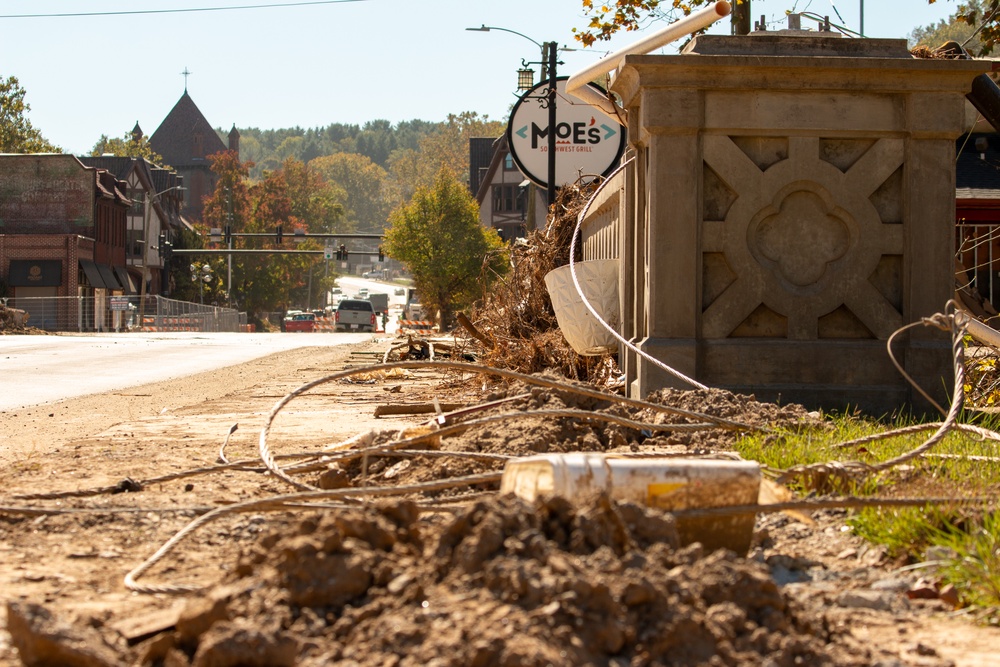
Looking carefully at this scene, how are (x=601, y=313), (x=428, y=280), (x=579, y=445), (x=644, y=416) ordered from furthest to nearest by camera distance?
1. (x=428, y=280)
2. (x=601, y=313)
3. (x=644, y=416)
4. (x=579, y=445)

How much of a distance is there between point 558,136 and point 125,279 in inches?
2526

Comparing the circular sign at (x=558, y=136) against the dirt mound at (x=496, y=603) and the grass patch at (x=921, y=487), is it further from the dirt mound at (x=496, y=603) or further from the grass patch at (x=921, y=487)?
the dirt mound at (x=496, y=603)

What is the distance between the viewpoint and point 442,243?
67.9 m

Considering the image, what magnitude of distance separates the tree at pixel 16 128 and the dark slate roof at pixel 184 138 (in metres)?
60.5

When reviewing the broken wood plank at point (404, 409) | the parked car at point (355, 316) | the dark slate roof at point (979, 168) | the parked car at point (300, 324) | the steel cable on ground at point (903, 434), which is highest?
the dark slate roof at point (979, 168)

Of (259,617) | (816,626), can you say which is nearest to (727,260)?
(816,626)

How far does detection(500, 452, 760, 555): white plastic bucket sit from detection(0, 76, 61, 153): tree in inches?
3298

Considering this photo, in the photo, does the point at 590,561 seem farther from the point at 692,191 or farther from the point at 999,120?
the point at 999,120

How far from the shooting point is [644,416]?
7.24 meters

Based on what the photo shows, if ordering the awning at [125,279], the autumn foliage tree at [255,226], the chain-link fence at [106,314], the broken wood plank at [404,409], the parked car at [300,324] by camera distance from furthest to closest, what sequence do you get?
the autumn foliage tree at [255,226]
the parked car at [300,324]
the awning at [125,279]
the chain-link fence at [106,314]
the broken wood plank at [404,409]

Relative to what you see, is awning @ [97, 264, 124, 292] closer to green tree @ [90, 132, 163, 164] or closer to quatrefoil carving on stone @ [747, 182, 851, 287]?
green tree @ [90, 132, 163, 164]

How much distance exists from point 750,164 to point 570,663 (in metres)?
6.16

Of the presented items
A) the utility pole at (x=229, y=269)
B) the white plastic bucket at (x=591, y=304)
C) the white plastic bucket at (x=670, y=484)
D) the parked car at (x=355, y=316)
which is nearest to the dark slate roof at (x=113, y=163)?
the utility pole at (x=229, y=269)

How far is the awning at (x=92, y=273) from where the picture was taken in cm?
6975
